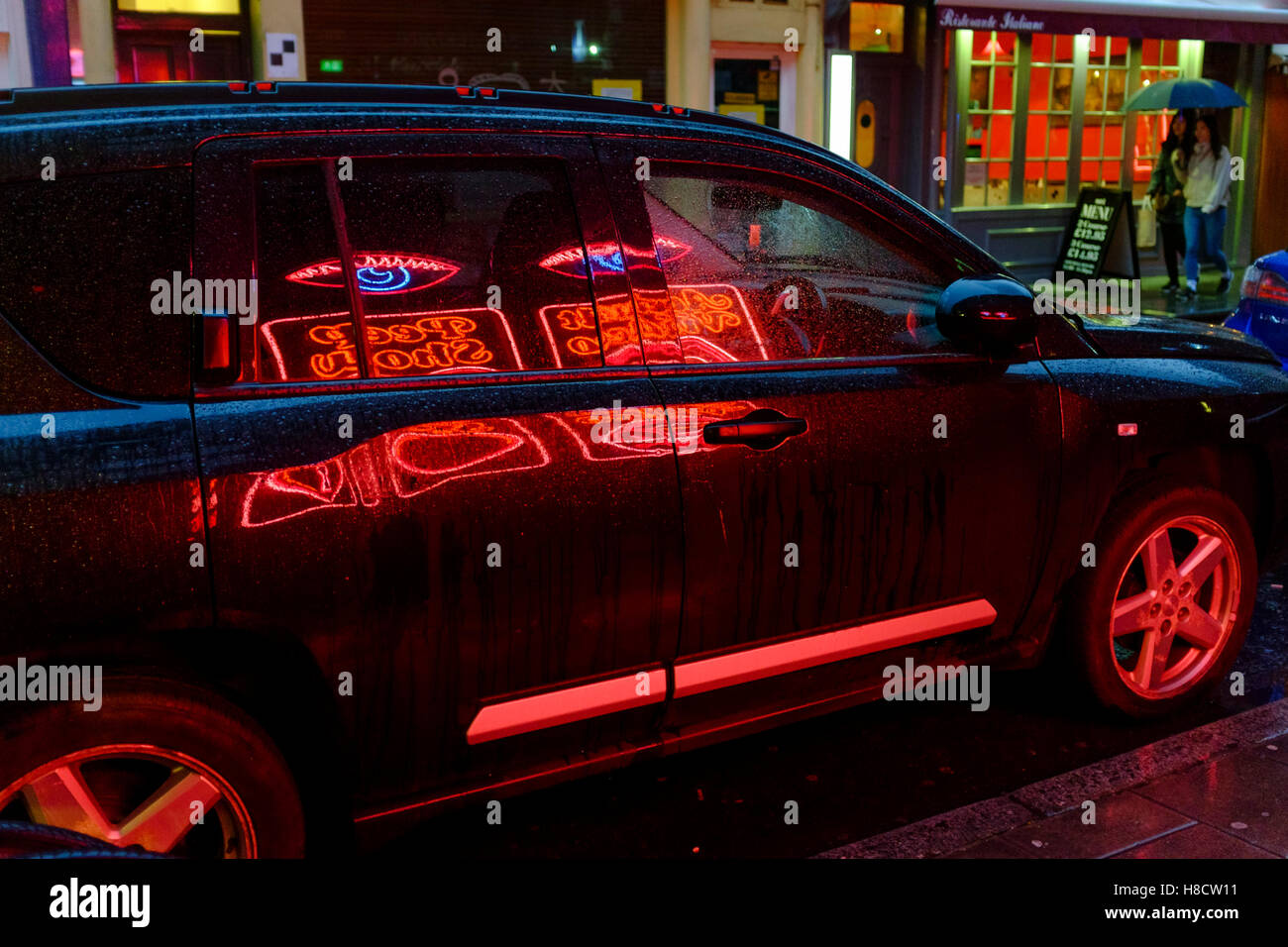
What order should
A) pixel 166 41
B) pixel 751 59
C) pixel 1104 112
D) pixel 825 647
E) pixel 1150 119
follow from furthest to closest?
pixel 1150 119 → pixel 1104 112 → pixel 751 59 → pixel 166 41 → pixel 825 647

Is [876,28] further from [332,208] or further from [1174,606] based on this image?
[332,208]

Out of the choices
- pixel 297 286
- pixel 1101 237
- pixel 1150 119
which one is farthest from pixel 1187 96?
pixel 297 286

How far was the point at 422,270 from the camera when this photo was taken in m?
2.94

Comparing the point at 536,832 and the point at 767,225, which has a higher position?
the point at 767,225

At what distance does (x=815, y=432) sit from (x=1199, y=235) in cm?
1333

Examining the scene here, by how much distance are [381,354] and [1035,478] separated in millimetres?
1909

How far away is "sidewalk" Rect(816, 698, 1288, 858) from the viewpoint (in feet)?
11.2

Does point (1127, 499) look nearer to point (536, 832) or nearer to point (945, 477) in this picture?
point (945, 477)

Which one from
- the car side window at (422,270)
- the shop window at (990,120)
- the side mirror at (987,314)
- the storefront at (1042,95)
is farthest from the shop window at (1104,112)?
the car side window at (422,270)

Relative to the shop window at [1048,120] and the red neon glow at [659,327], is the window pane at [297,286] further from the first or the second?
the shop window at [1048,120]

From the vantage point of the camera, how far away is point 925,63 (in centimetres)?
1452

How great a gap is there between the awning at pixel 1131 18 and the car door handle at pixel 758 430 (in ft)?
36.3
